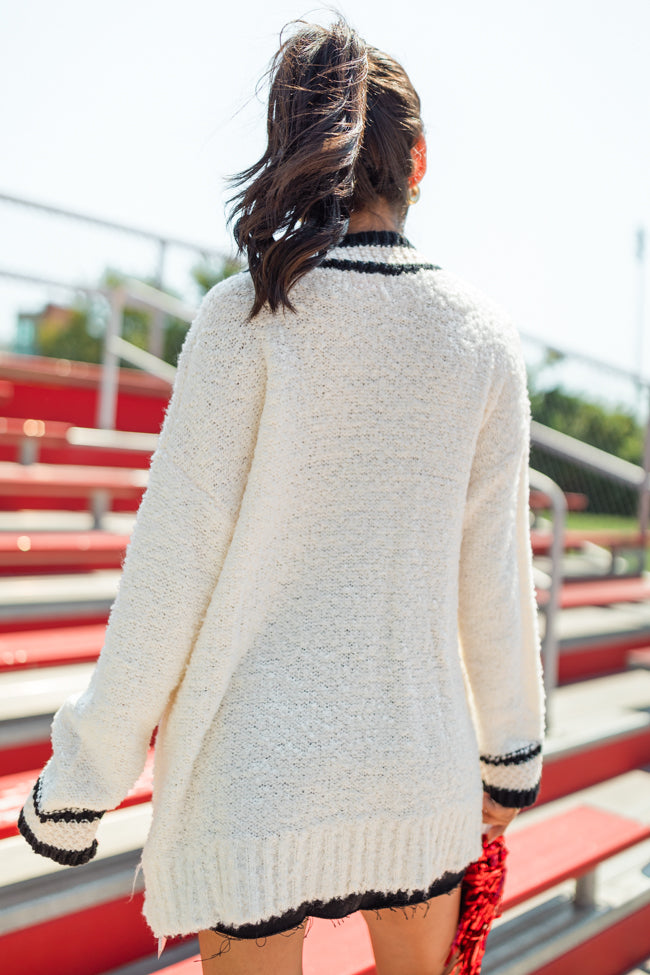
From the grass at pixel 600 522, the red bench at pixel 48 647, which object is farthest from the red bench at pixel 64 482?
the grass at pixel 600 522

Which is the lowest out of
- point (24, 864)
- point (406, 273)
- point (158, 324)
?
point (24, 864)

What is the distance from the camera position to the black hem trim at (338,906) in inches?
34.3

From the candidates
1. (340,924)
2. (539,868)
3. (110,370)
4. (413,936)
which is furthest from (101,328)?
(413,936)

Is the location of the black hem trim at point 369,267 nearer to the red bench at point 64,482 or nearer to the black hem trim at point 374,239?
the black hem trim at point 374,239

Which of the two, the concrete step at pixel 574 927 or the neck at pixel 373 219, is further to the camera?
the concrete step at pixel 574 927

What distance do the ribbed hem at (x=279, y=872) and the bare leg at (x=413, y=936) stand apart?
89 millimetres

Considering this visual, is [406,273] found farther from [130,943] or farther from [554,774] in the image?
[554,774]

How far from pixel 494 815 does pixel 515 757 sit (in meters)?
0.10

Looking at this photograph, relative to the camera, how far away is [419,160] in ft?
3.39

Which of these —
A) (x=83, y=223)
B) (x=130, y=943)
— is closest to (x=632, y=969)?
(x=130, y=943)

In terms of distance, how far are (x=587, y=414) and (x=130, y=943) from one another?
4757 millimetres

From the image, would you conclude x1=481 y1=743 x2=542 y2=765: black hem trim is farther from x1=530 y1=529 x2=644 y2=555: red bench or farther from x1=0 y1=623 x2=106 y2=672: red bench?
x1=530 y1=529 x2=644 y2=555: red bench

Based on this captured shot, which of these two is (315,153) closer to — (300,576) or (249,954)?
(300,576)

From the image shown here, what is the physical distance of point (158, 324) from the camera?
16.3 ft
